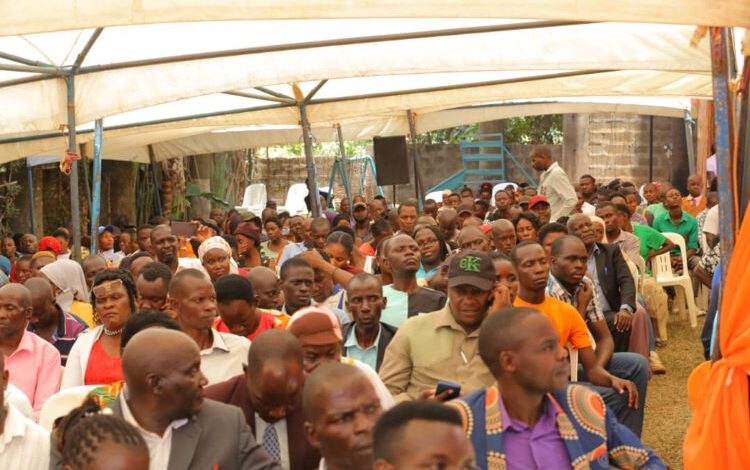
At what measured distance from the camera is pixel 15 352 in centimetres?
630

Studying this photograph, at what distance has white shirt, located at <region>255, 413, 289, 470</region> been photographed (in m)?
4.55

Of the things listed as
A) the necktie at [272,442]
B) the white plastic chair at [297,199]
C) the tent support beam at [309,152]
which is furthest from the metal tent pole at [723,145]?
the white plastic chair at [297,199]

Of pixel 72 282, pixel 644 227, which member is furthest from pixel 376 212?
pixel 72 282

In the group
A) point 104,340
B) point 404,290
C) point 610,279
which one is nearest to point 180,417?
point 104,340

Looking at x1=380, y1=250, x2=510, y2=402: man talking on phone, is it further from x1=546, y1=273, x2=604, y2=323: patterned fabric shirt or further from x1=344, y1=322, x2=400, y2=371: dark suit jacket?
x1=546, y1=273, x2=604, y2=323: patterned fabric shirt

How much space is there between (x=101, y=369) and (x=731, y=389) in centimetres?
291

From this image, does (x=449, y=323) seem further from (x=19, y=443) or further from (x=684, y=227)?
(x=684, y=227)

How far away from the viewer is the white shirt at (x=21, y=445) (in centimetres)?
433

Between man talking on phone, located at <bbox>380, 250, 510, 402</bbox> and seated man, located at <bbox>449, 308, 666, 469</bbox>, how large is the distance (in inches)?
55.0

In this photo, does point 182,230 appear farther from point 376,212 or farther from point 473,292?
point 473,292

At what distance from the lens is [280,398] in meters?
4.53

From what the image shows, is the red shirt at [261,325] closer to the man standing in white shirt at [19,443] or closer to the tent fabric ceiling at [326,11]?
the tent fabric ceiling at [326,11]

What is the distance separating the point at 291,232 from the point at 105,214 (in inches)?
336

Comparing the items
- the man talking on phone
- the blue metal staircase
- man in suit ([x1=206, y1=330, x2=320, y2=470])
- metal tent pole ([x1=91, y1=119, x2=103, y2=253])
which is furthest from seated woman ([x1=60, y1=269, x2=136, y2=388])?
the blue metal staircase
